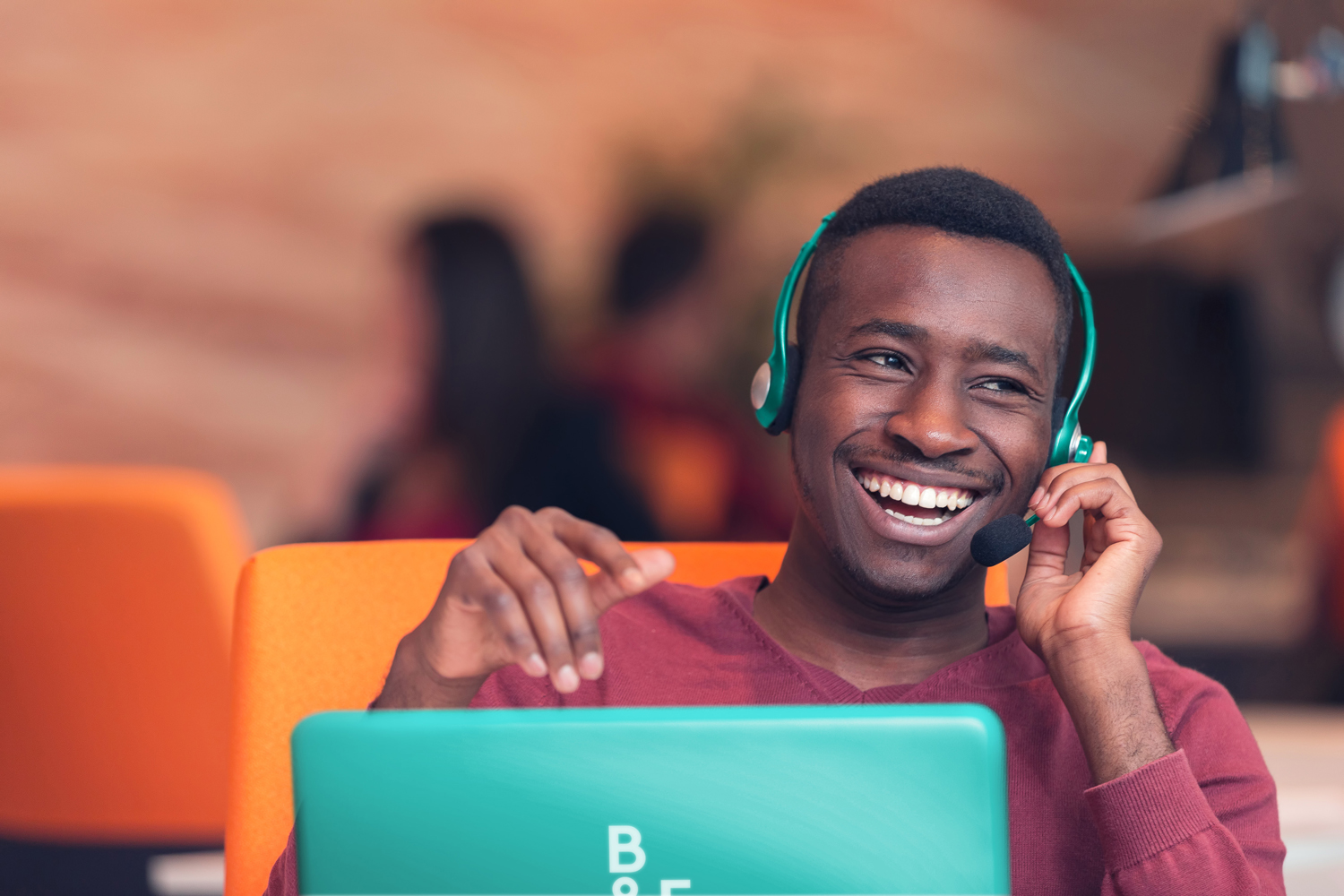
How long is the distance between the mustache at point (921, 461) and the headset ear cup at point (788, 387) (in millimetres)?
86

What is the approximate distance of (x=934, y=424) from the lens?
3.47 ft

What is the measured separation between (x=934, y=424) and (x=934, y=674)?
22 centimetres

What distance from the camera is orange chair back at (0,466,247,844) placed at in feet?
6.68

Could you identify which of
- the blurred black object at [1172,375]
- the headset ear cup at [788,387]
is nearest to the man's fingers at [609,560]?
the headset ear cup at [788,387]

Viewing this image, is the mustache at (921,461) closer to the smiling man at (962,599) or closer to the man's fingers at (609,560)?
the smiling man at (962,599)

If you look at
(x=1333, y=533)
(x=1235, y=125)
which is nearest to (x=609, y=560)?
(x=1235, y=125)

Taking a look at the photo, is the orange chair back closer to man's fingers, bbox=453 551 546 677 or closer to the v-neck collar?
the v-neck collar

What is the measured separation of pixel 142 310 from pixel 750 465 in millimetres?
3293

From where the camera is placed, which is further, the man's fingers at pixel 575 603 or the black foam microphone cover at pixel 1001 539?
the black foam microphone cover at pixel 1001 539

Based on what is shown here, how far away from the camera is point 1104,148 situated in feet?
18.0

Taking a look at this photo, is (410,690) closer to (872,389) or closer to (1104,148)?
(872,389)

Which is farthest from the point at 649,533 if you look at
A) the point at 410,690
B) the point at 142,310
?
the point at 142,310

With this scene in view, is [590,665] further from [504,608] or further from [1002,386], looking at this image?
[1002,386]

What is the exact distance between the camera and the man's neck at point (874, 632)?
1132mm
